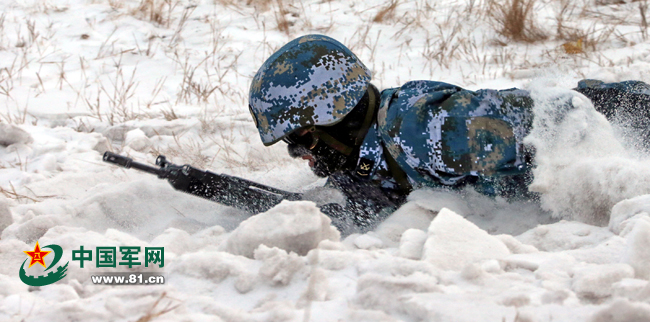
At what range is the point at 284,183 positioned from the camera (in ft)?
9.16

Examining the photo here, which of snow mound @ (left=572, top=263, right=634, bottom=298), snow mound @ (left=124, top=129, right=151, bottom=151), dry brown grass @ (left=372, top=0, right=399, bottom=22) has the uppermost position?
snow mound @ (left=572, top=263, right=634, bottom=298)

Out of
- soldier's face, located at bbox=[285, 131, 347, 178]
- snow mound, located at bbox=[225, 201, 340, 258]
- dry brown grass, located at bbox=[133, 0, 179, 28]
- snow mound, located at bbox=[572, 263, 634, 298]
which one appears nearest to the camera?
snow mound, located at bbox=[572, 263, 634, 298]

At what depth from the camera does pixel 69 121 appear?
3578 mm

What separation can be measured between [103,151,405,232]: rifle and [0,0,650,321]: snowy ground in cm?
11

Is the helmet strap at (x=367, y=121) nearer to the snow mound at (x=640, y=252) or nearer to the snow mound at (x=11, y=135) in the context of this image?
the snow mound at (x=640, y=252)

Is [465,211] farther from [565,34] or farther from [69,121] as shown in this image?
[565,34]

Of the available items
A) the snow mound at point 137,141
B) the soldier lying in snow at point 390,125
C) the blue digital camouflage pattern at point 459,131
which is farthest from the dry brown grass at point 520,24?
the snow mound at point 137,141

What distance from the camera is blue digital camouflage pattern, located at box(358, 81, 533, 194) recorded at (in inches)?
74.0

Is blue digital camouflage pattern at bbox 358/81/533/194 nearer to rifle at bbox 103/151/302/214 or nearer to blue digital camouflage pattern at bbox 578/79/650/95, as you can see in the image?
blue digital camouflage pattern at bbox 578/79/650/95

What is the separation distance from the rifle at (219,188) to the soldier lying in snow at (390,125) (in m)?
0.22

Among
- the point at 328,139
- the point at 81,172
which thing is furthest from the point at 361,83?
the point at 81,172

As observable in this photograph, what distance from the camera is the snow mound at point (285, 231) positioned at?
1425mm

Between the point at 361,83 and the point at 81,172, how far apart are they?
1577 mm

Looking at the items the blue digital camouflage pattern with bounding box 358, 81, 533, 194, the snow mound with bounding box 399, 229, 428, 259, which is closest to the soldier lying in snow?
the blue digital camouflage pattern with bounding box 358, 81, 533, 194
